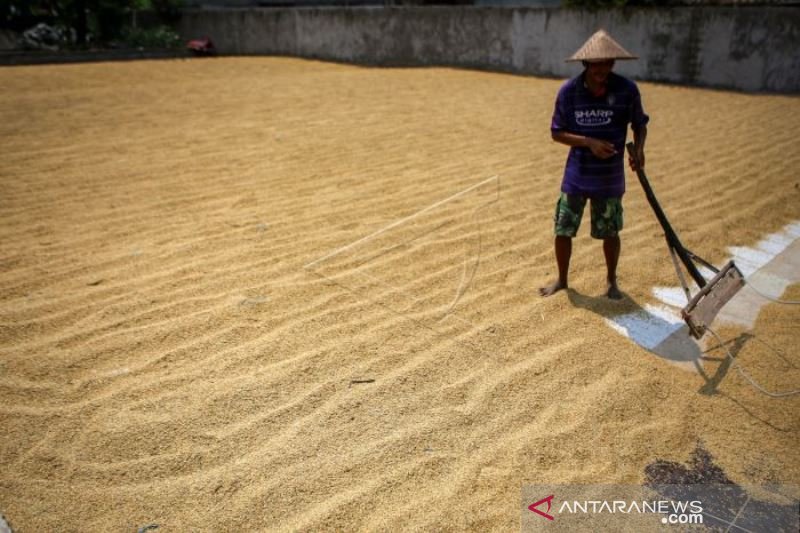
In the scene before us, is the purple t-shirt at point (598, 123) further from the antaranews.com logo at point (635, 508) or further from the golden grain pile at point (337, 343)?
the antaranews.com logo at point (635, 508)

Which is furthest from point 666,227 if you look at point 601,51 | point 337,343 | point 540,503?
point 337,343

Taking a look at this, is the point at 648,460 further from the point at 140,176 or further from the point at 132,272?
the point at 140,176

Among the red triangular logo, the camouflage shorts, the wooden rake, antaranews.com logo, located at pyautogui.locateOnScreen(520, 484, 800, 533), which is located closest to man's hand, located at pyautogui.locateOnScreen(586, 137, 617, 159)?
the wooden rake

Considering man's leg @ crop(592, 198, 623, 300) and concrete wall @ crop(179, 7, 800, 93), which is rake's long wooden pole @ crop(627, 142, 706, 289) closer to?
man's leg @ crop(592, 198, 623, 300)

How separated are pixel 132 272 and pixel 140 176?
228 centimetres

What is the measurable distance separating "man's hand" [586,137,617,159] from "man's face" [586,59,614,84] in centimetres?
35

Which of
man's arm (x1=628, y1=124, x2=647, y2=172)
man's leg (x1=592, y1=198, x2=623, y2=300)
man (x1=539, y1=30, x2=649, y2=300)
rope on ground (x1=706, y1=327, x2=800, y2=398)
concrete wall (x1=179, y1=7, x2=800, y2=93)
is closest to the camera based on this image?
rope on ground (x1=706, y1=327, x2=800, y2=398)

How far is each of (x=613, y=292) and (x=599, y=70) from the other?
4.83ft

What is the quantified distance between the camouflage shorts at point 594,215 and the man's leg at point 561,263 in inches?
2.7

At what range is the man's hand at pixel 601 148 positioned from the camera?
3002 mm

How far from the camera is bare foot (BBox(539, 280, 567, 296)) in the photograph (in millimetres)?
3505

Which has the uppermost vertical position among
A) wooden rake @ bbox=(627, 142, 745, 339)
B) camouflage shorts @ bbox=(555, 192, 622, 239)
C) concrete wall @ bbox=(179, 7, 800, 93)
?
concrete wall @ bbox=(179, 7, 800, 93)

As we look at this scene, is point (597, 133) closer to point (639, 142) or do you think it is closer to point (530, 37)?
point (639, 142)

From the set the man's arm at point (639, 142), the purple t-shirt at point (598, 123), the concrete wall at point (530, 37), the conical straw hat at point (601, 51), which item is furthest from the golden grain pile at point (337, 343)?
the concrete wall at point (530, 37)
